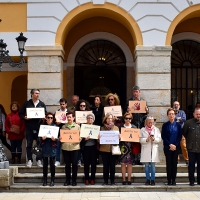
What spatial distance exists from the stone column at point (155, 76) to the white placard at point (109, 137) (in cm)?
250

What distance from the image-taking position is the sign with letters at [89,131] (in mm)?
8977

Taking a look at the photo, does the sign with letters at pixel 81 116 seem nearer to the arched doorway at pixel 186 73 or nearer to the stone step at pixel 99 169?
the stone step at pixel 99 169

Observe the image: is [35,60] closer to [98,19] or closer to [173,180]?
[98,19]

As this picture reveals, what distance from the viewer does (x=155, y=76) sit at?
11.2 meters

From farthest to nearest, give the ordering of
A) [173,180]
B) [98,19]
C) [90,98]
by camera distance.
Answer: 1. [90,98]
2. [98,19]
3. [173,180]

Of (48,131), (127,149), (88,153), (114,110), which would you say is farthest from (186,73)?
(48,131)

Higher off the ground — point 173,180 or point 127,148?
point 127,148

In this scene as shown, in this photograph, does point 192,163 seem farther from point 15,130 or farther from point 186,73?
point 186,73

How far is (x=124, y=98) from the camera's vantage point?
13766mm

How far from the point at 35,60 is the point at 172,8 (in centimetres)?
434
